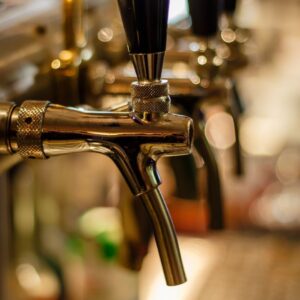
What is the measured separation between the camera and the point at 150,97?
1.75 feet

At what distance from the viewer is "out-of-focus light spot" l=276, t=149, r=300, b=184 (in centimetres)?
254

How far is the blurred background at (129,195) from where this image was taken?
80 cm

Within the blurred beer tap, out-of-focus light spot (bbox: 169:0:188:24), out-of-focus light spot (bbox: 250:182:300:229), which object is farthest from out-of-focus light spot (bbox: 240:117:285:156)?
the blurred beer tap

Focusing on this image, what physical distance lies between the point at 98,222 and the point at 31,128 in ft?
3.96

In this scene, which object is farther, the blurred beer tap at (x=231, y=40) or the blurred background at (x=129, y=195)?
the blurred beer tap at (x=231, y=40)

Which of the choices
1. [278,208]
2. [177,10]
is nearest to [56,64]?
[177,10]

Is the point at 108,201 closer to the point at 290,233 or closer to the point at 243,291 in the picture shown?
the point at 243,291

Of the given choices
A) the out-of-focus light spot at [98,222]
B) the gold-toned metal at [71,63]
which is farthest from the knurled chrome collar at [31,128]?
the out-of-focus light spot at [98,222]

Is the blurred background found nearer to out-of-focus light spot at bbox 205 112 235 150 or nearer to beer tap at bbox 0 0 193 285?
out-of-focus light spot at bbox 205 112 235 150

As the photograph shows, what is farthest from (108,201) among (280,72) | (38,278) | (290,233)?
(280,72)

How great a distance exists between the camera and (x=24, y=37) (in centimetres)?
78

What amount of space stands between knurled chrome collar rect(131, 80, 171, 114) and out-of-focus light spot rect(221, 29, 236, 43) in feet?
1.33

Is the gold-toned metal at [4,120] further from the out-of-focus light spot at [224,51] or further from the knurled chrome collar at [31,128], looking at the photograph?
the out-of-focus light spot at [224,51]

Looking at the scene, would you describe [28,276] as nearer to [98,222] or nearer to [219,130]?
[98,222]
